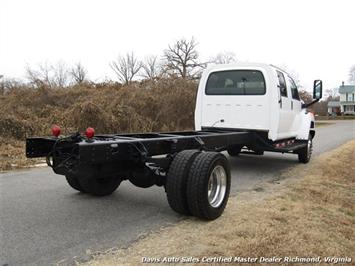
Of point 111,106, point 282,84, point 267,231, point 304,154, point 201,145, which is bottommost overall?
point 267,231

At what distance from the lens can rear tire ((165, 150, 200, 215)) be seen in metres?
4.92

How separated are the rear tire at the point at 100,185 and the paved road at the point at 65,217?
0.39 feet

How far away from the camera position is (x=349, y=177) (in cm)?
866

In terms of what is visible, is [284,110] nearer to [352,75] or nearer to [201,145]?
[201,145]

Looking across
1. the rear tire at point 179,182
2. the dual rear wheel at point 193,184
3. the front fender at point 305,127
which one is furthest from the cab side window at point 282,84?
the rear tire at point 179,182

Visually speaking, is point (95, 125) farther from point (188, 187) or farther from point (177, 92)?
point (188, 187)

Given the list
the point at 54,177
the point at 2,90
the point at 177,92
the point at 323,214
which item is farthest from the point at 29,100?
the point at 323,214

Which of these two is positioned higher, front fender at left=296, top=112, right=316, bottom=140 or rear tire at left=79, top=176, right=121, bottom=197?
front fender at left=296, top=112, right=316, bottom=140

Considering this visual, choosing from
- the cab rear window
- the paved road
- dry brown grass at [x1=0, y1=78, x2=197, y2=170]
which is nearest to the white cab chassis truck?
the cab rear window

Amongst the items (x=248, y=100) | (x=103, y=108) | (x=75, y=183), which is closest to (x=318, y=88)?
(x=248, y=100)

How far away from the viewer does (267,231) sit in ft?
15.0

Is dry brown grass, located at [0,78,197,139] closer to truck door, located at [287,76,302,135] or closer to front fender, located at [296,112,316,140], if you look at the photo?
front fender, located at [296,112,316,140]

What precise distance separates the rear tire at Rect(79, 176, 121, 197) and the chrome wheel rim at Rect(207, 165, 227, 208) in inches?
63.2

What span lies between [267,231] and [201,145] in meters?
1.92
